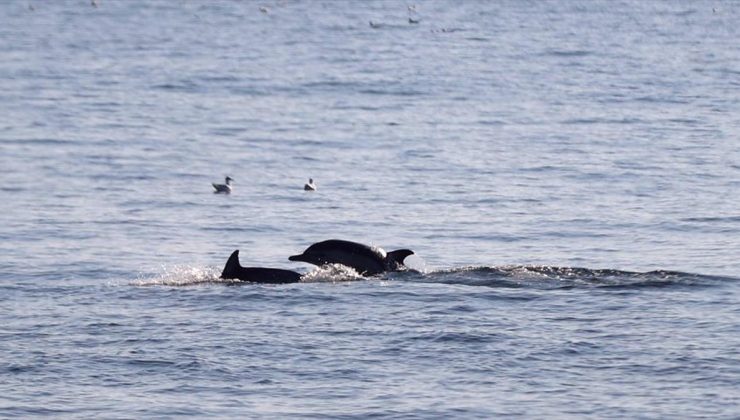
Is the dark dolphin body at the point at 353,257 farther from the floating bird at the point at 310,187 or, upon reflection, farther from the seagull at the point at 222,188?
the seagull at the point at 222,188

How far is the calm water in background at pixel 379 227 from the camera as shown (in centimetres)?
1916

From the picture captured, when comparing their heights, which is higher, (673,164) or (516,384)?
(673,164)

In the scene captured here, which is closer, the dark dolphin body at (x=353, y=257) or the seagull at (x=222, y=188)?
the dark dolphin body at (x=353, y=257)

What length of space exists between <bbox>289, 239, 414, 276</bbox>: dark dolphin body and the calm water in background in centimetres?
25

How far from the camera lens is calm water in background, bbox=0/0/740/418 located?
19.2 meters

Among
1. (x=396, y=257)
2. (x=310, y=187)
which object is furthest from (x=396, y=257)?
(x=310, y=187)

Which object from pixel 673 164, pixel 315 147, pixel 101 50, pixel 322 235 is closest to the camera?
pixel 322 235

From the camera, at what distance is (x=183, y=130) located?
47125 millimetres

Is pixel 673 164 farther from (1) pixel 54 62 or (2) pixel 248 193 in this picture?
(1) pixel 54 62

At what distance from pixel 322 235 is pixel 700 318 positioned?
986 cm

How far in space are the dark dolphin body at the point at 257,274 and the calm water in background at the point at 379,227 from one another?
377 millimetres

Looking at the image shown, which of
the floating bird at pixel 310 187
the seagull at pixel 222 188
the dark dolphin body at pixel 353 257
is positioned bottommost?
the dark dolphin body at pixel 353 257

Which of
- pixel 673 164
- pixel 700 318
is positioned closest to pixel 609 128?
pixel 673 164

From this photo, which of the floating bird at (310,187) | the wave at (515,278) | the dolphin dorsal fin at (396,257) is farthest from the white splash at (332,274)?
the floating bird at (310,187)
